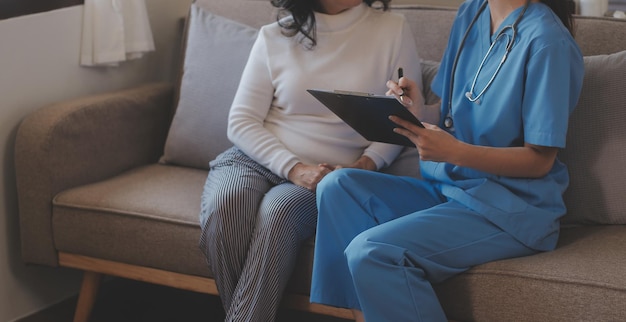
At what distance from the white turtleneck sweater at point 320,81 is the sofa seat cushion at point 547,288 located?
0.47 m

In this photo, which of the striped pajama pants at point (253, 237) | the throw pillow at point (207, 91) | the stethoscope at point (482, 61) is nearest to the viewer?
the stethoscope at point (482, 61)

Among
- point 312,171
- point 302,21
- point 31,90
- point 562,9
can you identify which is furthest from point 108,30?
point 562,9

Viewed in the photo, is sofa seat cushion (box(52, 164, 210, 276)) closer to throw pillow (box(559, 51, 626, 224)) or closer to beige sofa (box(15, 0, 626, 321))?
beige sofa (box(15, 0, 626, 321))

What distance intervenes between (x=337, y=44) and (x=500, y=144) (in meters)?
0.53

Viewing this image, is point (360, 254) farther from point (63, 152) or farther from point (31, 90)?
point (31, 90)

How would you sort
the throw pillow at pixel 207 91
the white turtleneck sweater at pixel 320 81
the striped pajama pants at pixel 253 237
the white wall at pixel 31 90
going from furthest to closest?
the throw pillow at pixel 207 91, the white wall at pixel 31 90, the white turtleneck sweater at pixel 320 81, the striped pajama pants at pixel 253 237

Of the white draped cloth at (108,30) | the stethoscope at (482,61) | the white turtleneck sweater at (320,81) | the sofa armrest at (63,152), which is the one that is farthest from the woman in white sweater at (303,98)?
the white draped cloth at (108,30)

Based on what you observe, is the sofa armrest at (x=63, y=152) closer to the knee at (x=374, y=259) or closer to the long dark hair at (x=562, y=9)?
the knee at (x=374, y=259)

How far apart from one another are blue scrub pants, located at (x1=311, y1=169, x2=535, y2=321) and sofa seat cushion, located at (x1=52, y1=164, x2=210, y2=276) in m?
0.36

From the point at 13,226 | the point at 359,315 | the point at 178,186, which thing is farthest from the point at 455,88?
the point at 13,226

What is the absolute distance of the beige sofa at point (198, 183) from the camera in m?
1.64

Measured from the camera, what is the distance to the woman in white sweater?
198 centimetres

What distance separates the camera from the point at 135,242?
2.06m

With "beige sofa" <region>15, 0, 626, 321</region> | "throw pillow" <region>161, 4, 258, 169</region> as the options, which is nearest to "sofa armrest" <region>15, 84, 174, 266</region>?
"beige sofa" <region>15, 0, 626, 321</region>
